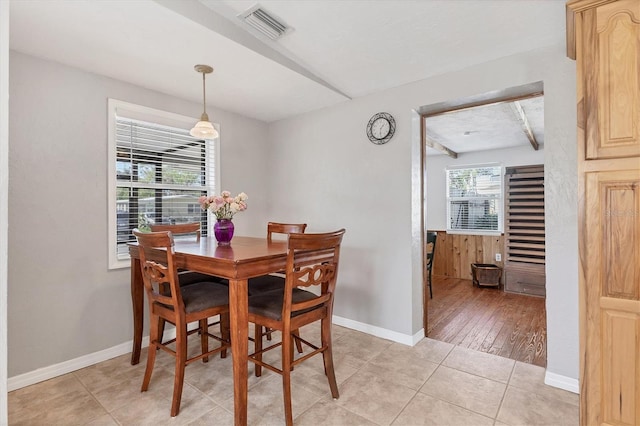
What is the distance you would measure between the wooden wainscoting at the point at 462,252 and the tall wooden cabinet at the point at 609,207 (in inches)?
156

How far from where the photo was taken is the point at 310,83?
272 cm

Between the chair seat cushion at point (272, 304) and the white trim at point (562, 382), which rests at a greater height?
the chair seat cushion at point (272, 304)

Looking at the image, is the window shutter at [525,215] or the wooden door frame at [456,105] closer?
the wooden door frame at [456,105]

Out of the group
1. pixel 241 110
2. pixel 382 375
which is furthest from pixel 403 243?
pixel 241 110

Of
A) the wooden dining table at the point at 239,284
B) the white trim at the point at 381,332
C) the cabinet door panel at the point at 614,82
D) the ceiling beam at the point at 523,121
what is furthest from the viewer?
the ceiling beam at the point at 523,121

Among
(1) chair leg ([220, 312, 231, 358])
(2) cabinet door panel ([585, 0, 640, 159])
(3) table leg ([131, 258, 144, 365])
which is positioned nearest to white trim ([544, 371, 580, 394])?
(2) cabinet door panel ([585, 0, 640, 159])

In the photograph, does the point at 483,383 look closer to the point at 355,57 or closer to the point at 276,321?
the point at 276,321

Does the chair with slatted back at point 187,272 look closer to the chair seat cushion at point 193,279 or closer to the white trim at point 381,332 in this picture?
the chair seat cushion at point 193,279

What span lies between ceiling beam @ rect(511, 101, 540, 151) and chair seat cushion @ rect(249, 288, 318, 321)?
274 centimetres

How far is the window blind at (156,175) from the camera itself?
105 inches

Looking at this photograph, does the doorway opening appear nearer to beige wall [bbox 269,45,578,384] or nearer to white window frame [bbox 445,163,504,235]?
white window frame [bbox 445,163,504,235]

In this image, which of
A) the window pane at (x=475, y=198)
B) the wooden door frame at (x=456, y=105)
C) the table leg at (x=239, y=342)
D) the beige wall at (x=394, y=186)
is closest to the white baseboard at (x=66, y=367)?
the table leg at (x=239, y=342)

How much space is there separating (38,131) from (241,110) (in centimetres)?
176

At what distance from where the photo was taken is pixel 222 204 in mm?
2312
